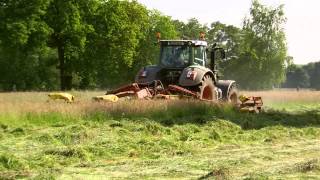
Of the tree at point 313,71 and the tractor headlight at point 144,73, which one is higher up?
the tree at point 313,71

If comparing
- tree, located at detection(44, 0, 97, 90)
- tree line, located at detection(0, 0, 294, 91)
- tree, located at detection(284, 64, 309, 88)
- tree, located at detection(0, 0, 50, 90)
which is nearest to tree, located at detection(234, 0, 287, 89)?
tree line, located at detection(0, 0, 294, 91)

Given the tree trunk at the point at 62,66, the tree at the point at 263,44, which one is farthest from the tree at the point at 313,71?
the tree trunk at the point at 62,66

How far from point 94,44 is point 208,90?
2465cm

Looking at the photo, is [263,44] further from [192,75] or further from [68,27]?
[192,75]

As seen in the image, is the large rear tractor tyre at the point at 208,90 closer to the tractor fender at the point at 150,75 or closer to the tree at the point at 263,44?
the tractor fender at the point at 150,75

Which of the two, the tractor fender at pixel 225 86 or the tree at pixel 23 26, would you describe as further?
the tree at pixel 23 26

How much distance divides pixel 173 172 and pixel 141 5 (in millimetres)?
40941

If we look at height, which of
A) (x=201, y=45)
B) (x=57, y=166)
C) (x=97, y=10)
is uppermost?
(x=97, y=10)

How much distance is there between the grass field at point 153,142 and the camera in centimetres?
771

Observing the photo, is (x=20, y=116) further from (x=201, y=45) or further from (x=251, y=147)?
(x=201, y=45)

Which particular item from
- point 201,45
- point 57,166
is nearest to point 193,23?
point 201,45

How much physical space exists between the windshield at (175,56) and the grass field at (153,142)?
2217 mm

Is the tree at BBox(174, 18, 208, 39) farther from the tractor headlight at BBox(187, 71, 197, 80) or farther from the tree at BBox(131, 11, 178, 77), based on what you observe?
the tractor headlight at BBox(187, 71, 197, 80)

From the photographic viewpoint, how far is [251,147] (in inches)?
422
